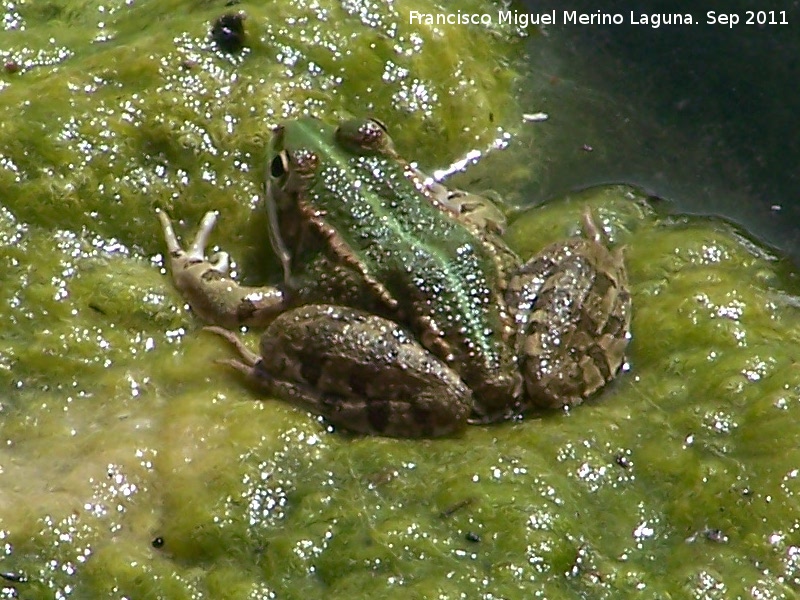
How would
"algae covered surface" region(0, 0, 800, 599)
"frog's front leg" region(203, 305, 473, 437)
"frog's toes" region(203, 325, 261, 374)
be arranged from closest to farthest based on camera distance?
1. "algae covered surface" region(0, 0, 800, 599)
2. "frog's front leg" region(203, 305, 473, 437)
3. "frog's toes" region(203, 325, 261, 374)

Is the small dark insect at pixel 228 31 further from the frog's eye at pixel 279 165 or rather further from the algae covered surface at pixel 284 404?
the frog's eye at pixel 279 165

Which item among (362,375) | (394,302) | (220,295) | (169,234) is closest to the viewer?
(362,375)

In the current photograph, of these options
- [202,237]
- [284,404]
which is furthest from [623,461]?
[202,237]

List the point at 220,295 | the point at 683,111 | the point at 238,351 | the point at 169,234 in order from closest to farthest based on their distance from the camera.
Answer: the point at 238,351, the point at 220,295, the point at 169,234, the point at 683,111

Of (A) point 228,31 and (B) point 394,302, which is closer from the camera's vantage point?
(B) point 394,302

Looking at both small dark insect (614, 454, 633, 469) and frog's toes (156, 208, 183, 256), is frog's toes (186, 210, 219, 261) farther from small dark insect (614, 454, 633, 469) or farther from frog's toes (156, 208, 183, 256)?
small dark insect (614, 454, 633, 469)

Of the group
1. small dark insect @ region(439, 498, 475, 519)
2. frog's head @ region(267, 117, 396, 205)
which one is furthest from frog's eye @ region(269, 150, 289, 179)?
small dark insect @ region(439, 498, 475, 519)

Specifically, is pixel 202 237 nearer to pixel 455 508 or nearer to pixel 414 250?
pixel 414 250

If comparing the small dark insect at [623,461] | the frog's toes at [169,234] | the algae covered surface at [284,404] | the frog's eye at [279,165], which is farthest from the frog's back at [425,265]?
the frog's toes at [169,234]
